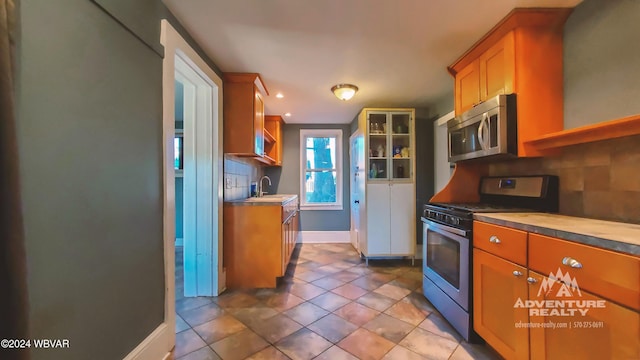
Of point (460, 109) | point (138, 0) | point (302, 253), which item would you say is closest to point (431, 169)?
point (460, 109)

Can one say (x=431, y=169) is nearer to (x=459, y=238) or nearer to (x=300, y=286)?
(x=459, y=238)

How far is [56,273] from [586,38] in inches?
121

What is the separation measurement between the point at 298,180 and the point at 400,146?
7.05ft

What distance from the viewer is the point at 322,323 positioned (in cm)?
202

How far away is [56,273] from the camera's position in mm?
933

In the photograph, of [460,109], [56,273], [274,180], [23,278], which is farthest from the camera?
[274,180]

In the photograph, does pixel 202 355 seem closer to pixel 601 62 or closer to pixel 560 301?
pixel 560 301

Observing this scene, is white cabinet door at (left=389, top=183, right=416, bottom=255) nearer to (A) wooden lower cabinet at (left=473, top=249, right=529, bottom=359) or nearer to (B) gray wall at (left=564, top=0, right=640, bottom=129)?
(A) wooden lower cabinet at (left=473, top=249, right=529, bottom=359)

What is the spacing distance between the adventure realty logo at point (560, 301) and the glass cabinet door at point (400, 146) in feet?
7.69

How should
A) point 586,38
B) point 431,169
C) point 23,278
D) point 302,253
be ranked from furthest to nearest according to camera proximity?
point 302,253 → point 431,169 → point 586,38 → point 23,278

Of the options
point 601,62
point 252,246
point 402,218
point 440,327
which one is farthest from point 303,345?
point 601,62

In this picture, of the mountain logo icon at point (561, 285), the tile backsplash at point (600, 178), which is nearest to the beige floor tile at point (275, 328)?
the mountain logo icon at point (561, 285)

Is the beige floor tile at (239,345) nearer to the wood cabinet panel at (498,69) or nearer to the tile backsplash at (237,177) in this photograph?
the tile backsplash at (237,177)

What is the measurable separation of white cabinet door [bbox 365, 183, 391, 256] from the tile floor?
484 mm
